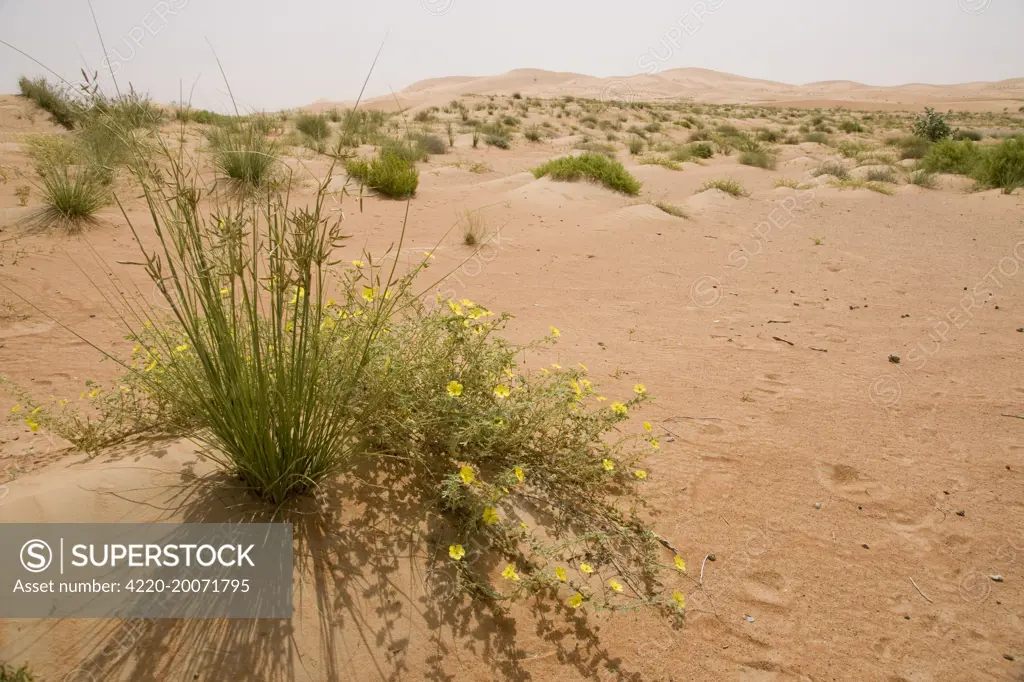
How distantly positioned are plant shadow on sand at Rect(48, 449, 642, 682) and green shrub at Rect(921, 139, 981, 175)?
14993mm

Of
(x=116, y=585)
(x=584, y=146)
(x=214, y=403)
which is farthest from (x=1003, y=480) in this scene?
(x=584, y=146)

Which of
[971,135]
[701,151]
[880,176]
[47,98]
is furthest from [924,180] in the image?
[47,98]

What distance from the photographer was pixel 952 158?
1306cm

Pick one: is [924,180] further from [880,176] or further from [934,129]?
[934,129]

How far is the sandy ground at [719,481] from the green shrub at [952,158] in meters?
6.76

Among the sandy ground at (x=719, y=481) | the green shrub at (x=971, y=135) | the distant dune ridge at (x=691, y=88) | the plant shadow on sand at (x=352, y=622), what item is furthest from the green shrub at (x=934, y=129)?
the distant dune ridge at (x=691, y=88)

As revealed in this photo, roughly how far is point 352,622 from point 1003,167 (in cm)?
1440

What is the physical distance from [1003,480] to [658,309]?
3.04 m

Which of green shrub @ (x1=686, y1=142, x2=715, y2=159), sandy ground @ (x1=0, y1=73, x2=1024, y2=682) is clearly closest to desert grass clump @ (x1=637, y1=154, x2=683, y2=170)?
green shrub @ (x1=686, y1=142, x2=715, y2=159)

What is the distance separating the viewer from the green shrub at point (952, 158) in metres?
12.6

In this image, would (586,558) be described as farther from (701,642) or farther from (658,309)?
(658,309)

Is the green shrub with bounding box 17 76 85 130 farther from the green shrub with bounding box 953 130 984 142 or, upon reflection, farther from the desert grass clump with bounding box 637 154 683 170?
the green shrub with bounding box 953 130 984 142

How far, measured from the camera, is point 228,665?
162cm

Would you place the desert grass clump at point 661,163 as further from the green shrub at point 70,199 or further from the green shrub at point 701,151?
the green shrub at point 70,199
